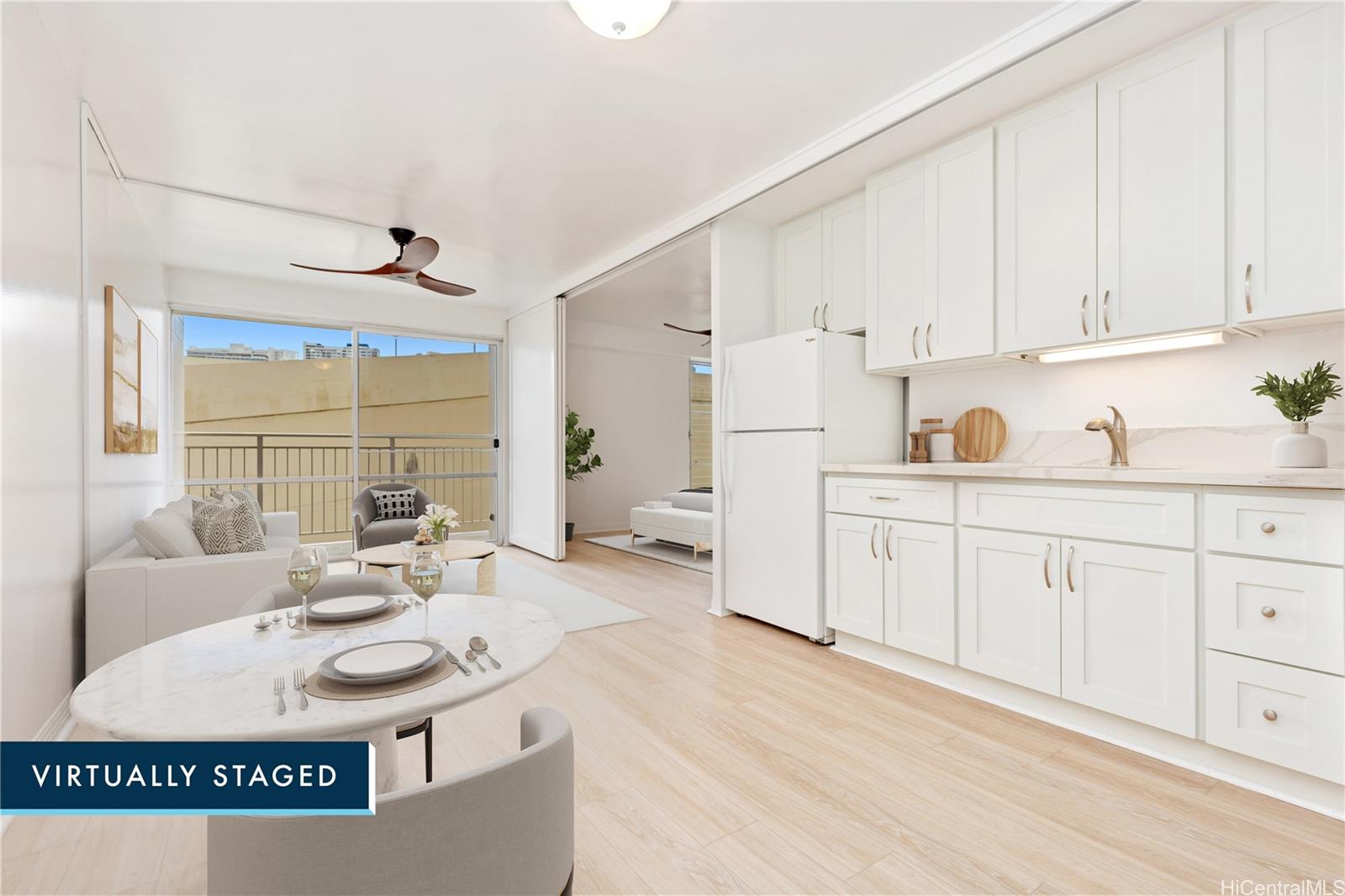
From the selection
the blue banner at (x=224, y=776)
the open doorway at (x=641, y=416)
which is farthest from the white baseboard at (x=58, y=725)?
the open doorway at (x=641, y=416)

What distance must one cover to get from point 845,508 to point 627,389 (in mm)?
5321

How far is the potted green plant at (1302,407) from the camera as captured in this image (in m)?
2.08

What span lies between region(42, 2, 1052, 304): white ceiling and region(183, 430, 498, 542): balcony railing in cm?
312

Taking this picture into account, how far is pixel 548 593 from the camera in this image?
469 centimetres

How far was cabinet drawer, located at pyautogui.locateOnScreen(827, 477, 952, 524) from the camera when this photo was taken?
2.87m

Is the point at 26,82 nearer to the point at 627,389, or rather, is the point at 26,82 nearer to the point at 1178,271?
the point at 1178,271

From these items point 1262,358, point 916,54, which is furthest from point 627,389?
point 1262,358

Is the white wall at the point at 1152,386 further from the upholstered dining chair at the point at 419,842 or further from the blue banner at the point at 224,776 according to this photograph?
the blue banner at the point at 224,776

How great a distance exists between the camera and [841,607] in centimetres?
332

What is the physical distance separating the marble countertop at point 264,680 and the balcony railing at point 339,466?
5.69 metres

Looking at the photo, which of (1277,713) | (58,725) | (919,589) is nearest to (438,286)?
(58,725)

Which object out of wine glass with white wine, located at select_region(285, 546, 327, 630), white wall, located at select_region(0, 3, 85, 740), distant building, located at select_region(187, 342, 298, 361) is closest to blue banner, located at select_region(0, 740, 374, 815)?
wine glass with white wine, located at select_region(285, 546, 327, 630)

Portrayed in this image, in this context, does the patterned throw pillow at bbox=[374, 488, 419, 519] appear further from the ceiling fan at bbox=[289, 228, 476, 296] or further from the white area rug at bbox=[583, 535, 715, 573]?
the white area rug at bbox=[583, 535, 715, 573]

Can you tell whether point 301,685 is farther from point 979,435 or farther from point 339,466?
point 339,466
